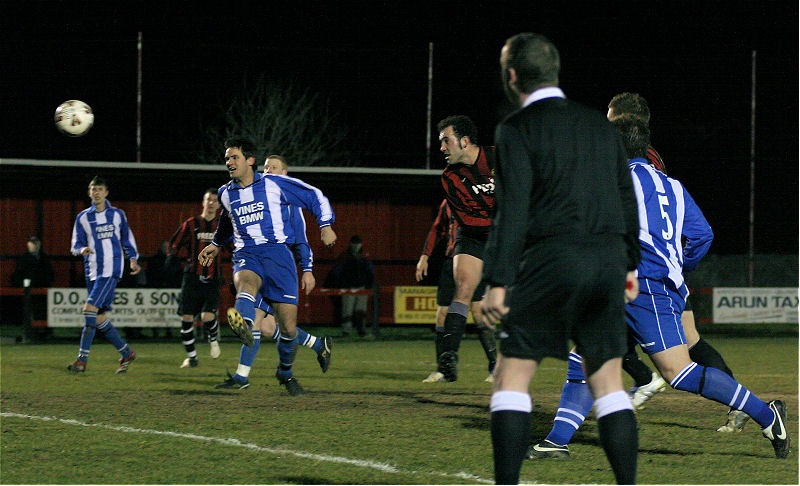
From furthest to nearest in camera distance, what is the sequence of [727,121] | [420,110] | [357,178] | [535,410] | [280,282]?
[420,110]
[727,121]
[357,178]
[280,282]
[535,410]

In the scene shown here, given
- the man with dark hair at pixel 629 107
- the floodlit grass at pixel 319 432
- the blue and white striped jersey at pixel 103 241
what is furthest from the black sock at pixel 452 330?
the blue and white striped jersey at pixel 103 241

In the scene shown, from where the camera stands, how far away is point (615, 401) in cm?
441

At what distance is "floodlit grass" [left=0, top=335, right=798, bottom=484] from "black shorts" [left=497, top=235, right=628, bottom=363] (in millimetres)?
1508

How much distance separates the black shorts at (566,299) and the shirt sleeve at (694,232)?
7.66 ft

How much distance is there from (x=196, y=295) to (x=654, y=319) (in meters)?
9.28

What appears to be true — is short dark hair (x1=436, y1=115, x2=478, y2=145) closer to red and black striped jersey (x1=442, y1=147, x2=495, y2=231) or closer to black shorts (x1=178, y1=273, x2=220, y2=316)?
red and black striped jersey (x1=442, y1=147, x2=495, y2=231)

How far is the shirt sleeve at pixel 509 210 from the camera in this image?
4164 mm

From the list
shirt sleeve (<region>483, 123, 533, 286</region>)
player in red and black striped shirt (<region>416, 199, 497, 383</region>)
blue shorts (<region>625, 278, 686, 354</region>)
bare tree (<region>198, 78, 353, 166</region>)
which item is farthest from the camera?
bare tree (<region>198, 78, 353, 166</region>)

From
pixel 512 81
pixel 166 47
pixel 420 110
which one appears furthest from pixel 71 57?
pixel 512 81

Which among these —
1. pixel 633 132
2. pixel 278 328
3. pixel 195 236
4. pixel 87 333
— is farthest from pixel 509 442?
pixel 195 236

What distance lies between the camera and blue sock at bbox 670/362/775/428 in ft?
20.0

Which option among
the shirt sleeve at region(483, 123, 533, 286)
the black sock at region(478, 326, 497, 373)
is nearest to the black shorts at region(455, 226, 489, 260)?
the black sock at region(478, 326, 497, 373)

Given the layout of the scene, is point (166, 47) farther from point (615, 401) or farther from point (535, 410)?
point (615, 401)

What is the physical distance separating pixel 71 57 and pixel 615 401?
3780cm
